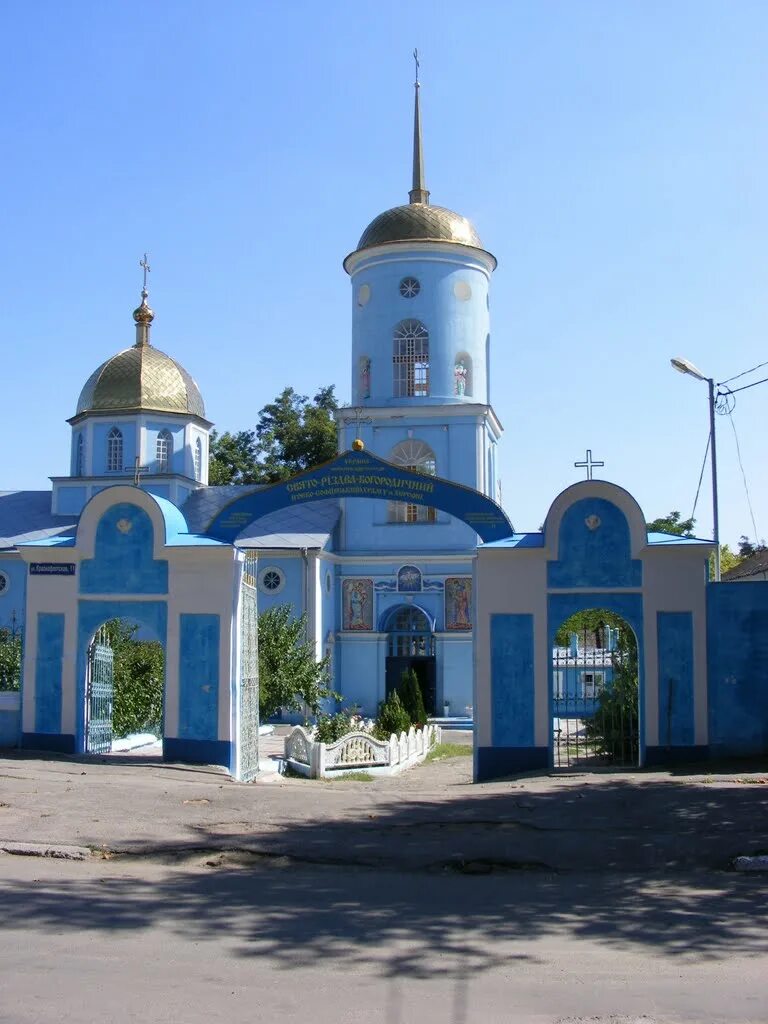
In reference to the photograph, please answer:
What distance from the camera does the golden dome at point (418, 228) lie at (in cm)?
3073

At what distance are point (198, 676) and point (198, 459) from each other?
21377 millimetres

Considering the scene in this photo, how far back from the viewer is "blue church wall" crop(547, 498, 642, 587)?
15164 millimetres

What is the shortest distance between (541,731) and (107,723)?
6.65 m

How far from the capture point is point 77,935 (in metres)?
6.57

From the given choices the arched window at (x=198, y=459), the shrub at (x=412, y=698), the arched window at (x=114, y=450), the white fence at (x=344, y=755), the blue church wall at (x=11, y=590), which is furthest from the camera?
the arched window at (x=198, y=459)

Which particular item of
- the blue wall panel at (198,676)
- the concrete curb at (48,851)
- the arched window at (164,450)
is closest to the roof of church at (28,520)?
the arched window at (164,450)

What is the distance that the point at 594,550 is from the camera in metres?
15.2

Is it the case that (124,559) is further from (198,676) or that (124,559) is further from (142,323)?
(142,323)

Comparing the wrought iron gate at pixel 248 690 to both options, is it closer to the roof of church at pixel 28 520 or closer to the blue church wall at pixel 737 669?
the blue church wall at pixel 737 669

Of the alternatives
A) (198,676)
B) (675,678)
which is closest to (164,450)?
(198,676)

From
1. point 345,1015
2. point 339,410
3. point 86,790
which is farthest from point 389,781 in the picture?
point 339,410

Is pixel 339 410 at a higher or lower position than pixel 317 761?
higher

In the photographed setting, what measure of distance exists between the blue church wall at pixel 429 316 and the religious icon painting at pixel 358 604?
5126 mm

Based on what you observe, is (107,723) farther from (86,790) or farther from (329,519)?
(329,519)
